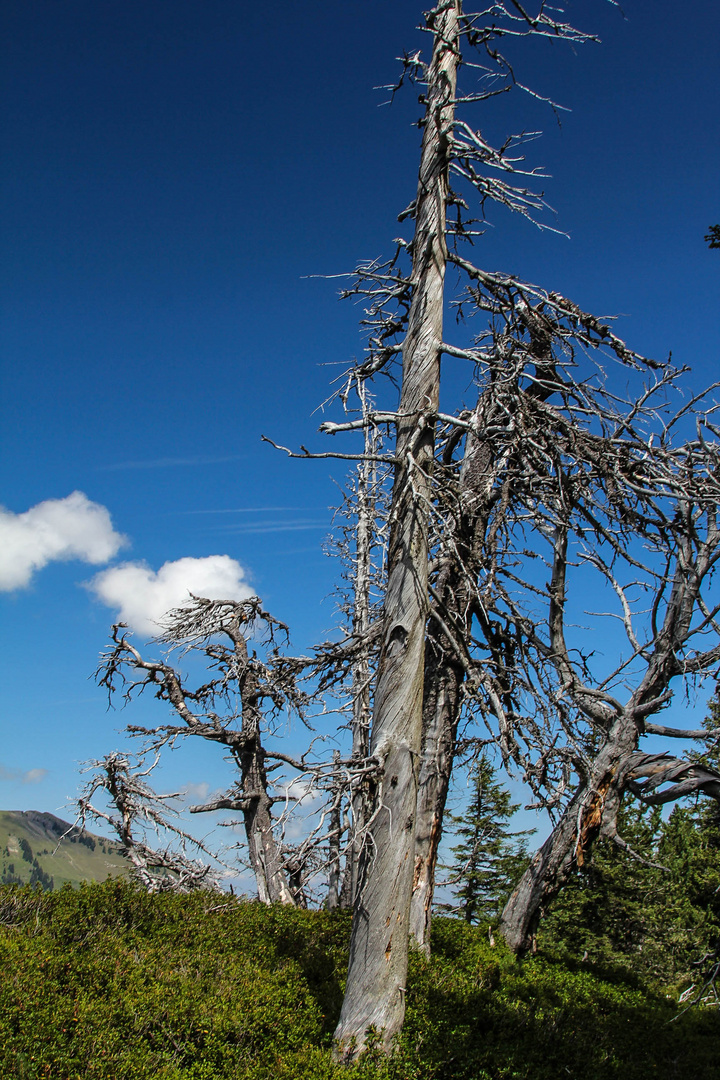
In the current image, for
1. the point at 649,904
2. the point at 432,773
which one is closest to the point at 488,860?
the point at 649,904

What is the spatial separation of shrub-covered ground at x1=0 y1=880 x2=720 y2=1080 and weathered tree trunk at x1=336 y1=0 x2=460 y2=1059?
0.52 metres

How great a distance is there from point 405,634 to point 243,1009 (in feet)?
10.9

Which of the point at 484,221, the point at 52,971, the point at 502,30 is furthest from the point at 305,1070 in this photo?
the point at 502,30

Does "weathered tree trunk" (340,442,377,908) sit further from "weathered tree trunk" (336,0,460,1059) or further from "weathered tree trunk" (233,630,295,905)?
"weathered tree trunk" (336,0,460,1059)

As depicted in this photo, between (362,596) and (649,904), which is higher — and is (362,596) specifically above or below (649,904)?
above

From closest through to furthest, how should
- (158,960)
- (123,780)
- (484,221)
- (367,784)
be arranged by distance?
1. (367,784)
2. (158,960)
3. (484,221)
4. (123,780)

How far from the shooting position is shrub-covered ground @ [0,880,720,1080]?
4.78 m

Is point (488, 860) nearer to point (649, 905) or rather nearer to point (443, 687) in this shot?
point (649, 905)

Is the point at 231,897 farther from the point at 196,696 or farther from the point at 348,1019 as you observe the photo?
the point at 348,1019

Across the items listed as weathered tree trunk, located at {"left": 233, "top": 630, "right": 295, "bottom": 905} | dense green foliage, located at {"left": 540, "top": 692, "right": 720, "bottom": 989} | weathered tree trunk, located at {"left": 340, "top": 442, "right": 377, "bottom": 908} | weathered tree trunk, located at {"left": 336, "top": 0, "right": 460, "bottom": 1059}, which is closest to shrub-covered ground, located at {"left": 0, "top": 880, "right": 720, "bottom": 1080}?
weathered tree trunk, located at {"left": 336, "top": 0, "right": 460, "bottom": 1059}

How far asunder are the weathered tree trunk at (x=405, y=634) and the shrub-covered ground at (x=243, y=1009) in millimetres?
522

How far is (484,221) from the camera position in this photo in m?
6.95

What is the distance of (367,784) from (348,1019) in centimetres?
162

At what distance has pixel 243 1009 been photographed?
5566mm
